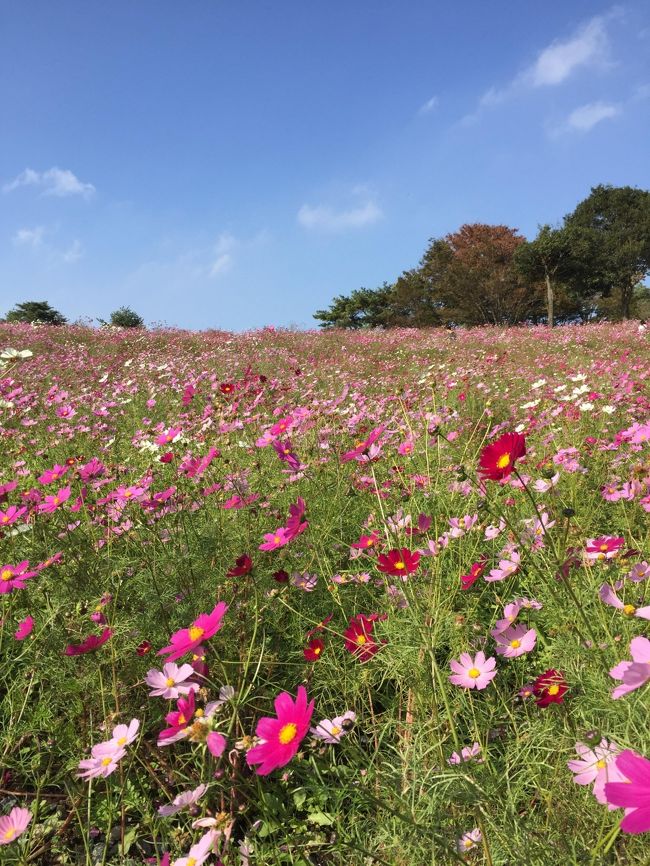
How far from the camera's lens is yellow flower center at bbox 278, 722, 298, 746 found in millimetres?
713

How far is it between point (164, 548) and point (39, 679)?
55 cm

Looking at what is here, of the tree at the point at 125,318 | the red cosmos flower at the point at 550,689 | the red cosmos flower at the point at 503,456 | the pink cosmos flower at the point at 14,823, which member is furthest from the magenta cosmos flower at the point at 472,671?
the tree at the point at 125,318

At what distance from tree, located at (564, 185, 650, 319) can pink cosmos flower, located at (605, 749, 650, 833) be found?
3313 cm

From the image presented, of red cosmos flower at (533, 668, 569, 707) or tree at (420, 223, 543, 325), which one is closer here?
red cosmos flower at (533, 668, 569, 707)

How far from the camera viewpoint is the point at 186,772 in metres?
1.34

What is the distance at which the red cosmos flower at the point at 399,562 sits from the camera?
1.10 metres

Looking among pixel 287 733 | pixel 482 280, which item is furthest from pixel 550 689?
pixel 482 280

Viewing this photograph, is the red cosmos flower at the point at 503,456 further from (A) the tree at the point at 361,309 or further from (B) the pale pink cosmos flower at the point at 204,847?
(A) the tree at the point at 361,309

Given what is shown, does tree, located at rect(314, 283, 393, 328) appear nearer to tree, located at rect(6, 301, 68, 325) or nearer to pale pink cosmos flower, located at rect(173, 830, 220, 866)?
tree, located at rect(6, 301, 68, 325)

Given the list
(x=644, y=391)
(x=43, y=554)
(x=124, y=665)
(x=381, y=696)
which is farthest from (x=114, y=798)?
(x=644, y=391)

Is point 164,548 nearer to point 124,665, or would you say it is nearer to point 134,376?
point 124,665

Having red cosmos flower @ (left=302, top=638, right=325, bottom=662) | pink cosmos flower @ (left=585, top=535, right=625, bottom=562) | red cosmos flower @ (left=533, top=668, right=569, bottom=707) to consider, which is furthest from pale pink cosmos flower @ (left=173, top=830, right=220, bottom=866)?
pink cosmos flower @ (left=585, top=535, right=625, bottom=562)

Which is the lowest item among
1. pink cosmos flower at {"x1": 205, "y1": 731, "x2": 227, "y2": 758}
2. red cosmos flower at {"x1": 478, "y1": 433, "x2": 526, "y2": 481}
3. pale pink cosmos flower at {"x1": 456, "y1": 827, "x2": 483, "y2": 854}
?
pale pink cosmos flower at {"x1": 456, "y1": 827, "x2": 483, "y2": 854}

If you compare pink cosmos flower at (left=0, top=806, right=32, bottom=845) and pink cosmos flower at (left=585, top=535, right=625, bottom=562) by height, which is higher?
pink cosmos flower at (left=585, top=535, right=625, bottom=562)
